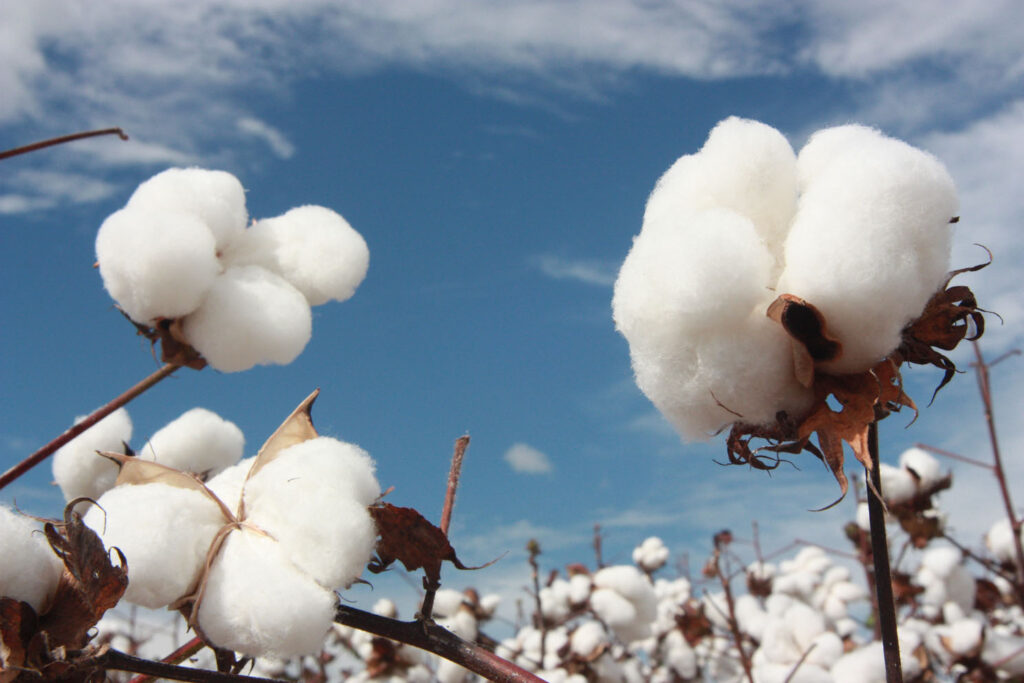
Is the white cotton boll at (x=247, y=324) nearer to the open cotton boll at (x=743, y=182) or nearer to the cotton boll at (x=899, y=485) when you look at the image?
the open cotton boll at (x=743, y=182)

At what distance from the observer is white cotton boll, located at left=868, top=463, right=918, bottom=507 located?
3.94 m

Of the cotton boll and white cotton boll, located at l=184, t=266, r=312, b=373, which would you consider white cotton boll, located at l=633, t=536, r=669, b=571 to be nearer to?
the cotton boll

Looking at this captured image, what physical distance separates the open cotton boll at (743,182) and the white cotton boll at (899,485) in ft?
10.5

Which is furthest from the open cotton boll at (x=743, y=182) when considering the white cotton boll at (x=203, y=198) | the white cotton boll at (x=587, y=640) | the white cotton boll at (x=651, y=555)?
the white cotton boll at (x=651, y=555)

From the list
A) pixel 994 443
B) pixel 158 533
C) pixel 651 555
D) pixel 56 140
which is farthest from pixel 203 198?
pixel 651 555

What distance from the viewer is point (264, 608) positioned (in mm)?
1029

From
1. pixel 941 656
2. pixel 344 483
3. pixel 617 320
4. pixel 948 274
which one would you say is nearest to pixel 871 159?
pixel 948 274

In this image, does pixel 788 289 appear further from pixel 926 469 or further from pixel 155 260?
pixel 926 469

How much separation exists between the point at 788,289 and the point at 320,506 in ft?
2.06

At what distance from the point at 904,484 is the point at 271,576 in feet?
11.7

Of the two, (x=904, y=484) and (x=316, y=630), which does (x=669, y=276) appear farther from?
Result: (x=904, y=484)

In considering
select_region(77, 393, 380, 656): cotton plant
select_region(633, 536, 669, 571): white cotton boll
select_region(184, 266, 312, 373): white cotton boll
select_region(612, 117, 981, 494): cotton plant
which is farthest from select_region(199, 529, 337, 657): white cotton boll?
select_region(633, 536, 669, 571): white cotton boll

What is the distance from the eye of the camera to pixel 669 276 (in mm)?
1000

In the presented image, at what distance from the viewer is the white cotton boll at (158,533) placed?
1.04m
